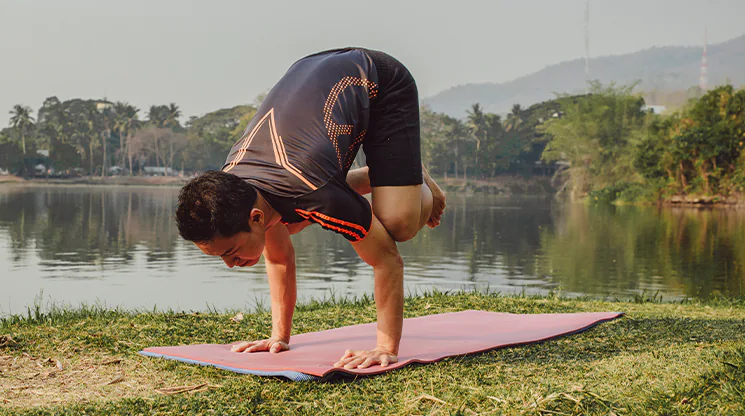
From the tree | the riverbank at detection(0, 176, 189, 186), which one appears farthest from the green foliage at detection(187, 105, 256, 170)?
the tree

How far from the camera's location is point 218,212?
8.25 ft

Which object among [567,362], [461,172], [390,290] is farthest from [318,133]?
[461,172]

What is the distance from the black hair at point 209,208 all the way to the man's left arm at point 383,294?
1.73 feet

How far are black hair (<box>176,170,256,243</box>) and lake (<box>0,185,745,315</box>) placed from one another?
9.74ft

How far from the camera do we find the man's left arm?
2879mm

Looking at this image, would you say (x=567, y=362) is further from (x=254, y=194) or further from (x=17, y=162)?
(x=17, y=162)

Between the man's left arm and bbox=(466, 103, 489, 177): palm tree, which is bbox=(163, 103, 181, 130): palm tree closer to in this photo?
bbox=(466, 103, 489, 177): palm tree

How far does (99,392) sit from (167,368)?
361mm

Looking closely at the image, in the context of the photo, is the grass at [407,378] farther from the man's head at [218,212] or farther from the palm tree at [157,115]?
the palm tree at [157,115]

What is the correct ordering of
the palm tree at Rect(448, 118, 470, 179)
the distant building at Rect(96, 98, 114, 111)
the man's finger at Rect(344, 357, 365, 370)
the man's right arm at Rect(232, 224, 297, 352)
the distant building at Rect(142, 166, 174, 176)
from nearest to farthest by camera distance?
the man's finger at Rect(344, 357, 365, 370) < the man's right arm at Rect(232, 224, 297, 352) < the palm tree at Rect(448, 118, 470, 179) < the distant building at Rect(142, 166, 174, 176) < the distant building at Rect(96, 98, 114, 111)

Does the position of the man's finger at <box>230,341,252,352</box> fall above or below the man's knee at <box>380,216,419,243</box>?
below

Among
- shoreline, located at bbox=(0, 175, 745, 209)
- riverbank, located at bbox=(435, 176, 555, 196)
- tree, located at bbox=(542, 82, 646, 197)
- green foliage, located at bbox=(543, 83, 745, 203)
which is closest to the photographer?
green foliage, located at bbox=(543, 83, 745, 203)

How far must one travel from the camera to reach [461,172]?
76.5m

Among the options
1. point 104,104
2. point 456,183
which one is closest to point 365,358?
point 456,183
